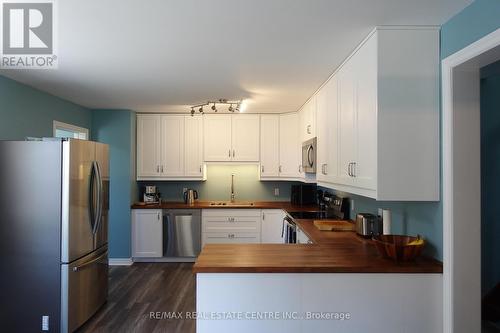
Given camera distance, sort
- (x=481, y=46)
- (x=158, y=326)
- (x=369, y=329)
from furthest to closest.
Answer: (x=158, y=326) → (x=369, y=329) → (x=481, y=46)

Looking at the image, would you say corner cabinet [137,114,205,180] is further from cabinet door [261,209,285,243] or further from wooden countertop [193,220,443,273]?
wooden countertop [193,220,443,273]

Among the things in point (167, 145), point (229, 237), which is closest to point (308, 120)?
point (229, 237)

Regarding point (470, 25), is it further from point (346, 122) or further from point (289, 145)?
point (289, 145)

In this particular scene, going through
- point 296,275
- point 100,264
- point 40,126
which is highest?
point 40,126

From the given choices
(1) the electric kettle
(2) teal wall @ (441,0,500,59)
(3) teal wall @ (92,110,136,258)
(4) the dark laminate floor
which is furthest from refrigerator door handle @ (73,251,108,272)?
(2) teal wall @ (441,0,500,59)

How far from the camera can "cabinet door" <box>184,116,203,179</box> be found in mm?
4770

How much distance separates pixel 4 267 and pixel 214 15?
8.59ft

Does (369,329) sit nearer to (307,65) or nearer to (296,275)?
(296,275)

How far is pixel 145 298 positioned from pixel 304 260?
2.31m

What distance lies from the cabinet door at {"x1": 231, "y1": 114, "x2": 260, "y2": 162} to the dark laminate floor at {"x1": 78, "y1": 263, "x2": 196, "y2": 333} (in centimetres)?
192

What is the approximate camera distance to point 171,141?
475cm

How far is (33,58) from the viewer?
93.4 inches

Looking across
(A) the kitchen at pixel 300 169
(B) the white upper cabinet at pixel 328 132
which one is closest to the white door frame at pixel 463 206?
(A) the kitchen at pixel 300 169

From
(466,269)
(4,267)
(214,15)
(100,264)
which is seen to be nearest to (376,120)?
(466,269)
